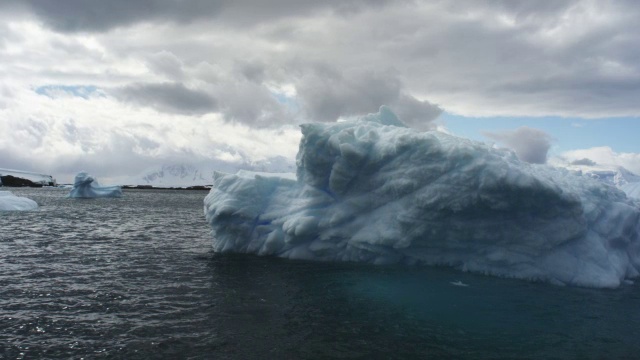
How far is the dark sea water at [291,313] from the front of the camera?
10.6 metres

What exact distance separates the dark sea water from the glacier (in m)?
1.03

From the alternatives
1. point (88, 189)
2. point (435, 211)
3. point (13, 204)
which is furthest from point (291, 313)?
point (88, 189)

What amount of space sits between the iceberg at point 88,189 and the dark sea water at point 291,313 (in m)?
64.7

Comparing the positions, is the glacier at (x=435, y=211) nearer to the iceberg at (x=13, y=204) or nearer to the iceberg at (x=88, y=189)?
the iceberg at (x=13, y=204)

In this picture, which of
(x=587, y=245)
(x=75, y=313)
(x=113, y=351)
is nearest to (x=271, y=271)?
(x=75, y=313)

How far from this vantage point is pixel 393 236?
19.0m

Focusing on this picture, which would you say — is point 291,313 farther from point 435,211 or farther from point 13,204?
point 13,204

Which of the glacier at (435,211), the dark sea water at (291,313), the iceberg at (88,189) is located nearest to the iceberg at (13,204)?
the iceberg at (88,189)

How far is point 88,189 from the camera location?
282ft

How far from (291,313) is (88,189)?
84188 millimetres

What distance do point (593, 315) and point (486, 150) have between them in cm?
726

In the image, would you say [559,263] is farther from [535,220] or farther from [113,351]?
[113,351]

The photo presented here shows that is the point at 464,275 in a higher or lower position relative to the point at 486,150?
lower

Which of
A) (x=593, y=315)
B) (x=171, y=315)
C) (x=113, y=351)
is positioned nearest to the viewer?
(x=113, y=351)
